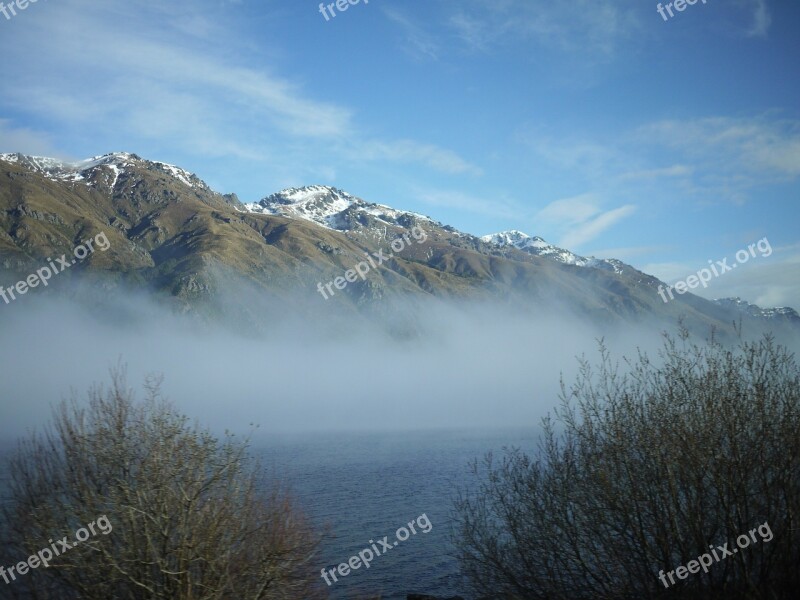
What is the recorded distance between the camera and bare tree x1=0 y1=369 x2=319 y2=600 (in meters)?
20.8

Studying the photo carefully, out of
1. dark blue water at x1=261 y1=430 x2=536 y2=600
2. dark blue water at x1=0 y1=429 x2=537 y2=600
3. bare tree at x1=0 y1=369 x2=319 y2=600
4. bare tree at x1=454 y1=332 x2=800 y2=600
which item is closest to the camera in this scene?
bare tree at x1=454 y1=332 x2=800 y2=600

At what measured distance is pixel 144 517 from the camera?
2058cm

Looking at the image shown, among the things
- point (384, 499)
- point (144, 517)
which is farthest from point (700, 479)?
point (384, 499)

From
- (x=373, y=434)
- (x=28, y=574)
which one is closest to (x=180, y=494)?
(x=28, y=574)

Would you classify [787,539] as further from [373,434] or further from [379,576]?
[373,434]

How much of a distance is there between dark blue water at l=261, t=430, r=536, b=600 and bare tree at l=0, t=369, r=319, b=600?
2125cm

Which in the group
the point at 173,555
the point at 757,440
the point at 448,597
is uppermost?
the point at 173,555

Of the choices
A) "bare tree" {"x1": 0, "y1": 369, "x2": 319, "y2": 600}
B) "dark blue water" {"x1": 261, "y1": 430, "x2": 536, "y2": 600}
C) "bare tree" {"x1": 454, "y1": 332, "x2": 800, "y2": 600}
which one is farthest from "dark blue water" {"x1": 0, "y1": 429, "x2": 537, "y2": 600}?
"bare tree" {"x1": 454, "y1": 332, "x2": 800, "y2": 600}

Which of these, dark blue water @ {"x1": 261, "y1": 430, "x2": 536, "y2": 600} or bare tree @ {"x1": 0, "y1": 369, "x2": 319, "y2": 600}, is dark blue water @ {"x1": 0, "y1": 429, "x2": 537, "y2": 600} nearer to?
dark blue water @ {"x1": 261, "y1": 430, "x2": 536, "y2": 600}

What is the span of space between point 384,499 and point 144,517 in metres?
58.1

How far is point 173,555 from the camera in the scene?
70.7 ft

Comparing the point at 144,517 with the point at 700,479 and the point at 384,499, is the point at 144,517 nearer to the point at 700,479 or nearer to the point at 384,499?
the point at 700,479

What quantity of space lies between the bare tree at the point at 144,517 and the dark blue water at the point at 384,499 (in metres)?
21.3

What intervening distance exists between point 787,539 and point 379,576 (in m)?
32.8
